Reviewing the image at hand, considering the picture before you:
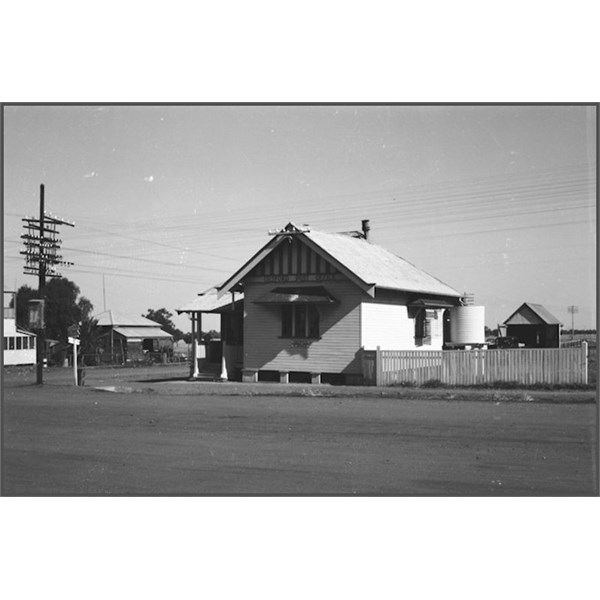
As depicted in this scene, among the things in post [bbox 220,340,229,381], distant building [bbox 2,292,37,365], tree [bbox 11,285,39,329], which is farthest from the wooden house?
distant building [bbox 2,292,37,365]

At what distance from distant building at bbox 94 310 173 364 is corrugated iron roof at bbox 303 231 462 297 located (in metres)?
9.86

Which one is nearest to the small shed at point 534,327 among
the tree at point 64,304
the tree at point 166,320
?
the tree at point 64,304

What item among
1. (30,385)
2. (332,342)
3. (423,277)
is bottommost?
(30,385)

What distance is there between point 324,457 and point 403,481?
6.05ft

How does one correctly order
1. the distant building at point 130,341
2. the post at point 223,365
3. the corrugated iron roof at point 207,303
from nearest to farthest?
1. the post at point 223,365
2. the corrugated iron roof at point 207,303
3. the distant building at point 130,341

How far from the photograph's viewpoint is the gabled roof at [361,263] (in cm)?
2464

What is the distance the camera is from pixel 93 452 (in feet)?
41.0

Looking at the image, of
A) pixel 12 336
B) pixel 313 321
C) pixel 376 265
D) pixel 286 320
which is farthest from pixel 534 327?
pixel 12 336

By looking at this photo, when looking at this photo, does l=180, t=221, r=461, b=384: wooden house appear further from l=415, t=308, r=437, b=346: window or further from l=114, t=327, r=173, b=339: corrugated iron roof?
l=114, t=327, r=173, b=339: corrugated iron roof

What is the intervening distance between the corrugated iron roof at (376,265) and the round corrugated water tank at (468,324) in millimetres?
1404

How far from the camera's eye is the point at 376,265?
2758 cm

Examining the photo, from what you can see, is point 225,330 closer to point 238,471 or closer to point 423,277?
point 423,277

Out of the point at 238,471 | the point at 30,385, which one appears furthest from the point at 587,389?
the point at 30,385

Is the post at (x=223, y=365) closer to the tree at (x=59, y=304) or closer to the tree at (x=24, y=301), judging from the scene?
the tree at (x=59, y=304)
